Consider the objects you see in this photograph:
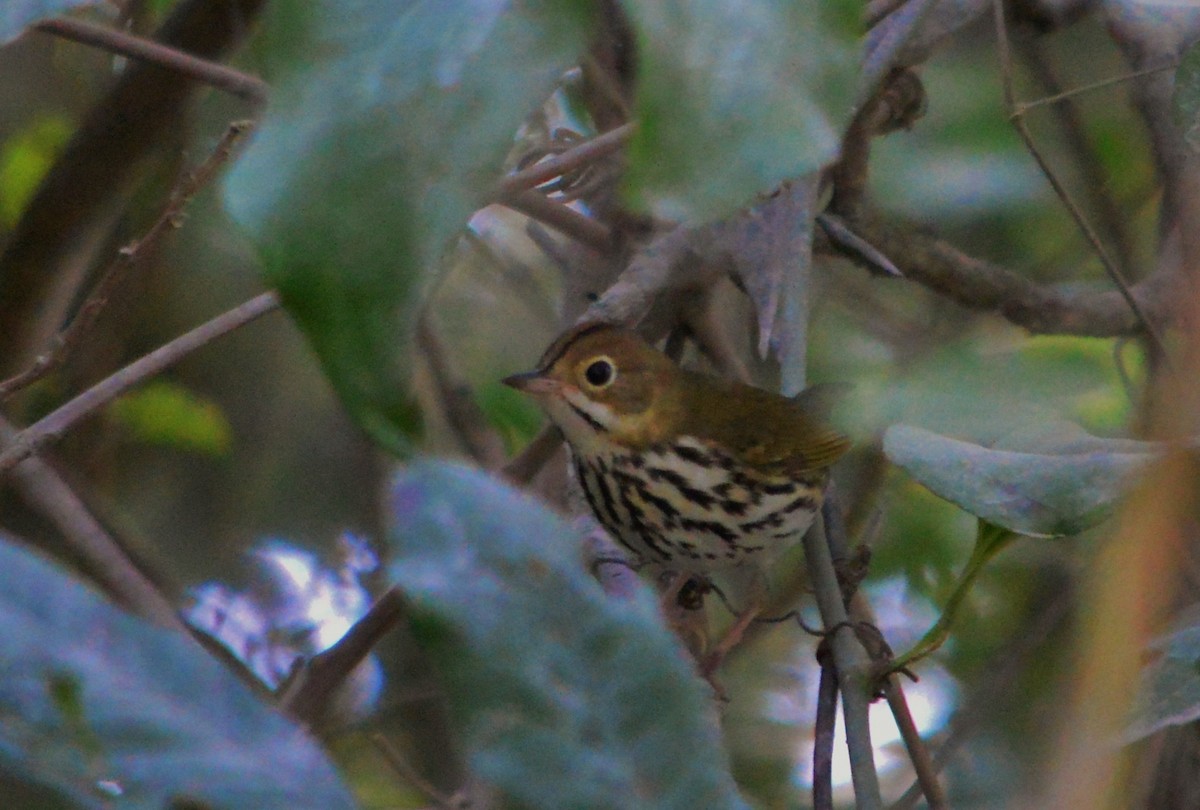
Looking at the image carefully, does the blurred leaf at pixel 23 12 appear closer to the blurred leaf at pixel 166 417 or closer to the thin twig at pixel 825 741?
the thin twig at pixel 825 741

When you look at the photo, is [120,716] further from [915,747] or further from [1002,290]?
[1002,290]

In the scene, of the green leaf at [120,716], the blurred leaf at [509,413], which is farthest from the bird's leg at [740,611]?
the green leaf at [120,716]

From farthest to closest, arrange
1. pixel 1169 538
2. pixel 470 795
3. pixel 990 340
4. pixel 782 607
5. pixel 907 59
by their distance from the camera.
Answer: pixel 782 607, pixel 990 340, pixel 907 59, pixel 470 795, pixel 1169 538

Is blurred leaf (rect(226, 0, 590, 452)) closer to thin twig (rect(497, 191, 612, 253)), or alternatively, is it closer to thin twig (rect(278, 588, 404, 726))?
thin twig (rect(497, 191, 612, 253))

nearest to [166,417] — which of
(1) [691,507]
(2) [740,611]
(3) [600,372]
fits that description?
(3) [600,372]

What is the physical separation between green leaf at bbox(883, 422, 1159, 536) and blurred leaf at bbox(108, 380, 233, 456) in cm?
196

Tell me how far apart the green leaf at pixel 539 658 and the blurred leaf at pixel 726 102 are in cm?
18

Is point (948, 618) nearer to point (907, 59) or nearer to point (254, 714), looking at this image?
point (254, 714)

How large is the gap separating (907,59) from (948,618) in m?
1.23

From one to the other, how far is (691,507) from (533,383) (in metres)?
0.38

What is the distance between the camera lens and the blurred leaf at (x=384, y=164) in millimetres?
790

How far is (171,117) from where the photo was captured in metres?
2.48

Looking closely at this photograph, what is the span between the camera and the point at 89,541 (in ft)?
6.04

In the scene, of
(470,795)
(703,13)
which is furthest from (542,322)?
(703,13)
